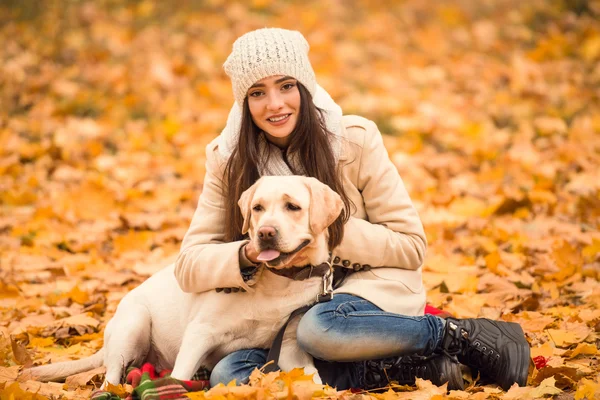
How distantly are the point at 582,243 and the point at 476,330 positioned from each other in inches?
76.0

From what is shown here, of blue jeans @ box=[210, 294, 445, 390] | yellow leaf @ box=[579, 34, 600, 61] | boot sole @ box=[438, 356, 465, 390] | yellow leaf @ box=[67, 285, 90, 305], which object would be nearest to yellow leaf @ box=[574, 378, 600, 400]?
boot sole @ box=[438, 356, 465, 390]

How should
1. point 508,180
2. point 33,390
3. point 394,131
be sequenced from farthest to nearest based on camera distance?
point 394,131, point 508,180, point 33,390

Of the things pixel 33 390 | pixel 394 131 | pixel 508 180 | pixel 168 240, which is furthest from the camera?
pixel 394 131

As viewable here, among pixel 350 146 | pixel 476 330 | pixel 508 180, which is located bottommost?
pixel 476 330

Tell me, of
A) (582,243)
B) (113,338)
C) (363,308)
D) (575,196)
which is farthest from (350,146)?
(575,196)

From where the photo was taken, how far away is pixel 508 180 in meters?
6.51

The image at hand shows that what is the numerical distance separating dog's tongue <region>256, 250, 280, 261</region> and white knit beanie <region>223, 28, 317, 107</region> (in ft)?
2.73

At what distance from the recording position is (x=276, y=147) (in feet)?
11.5

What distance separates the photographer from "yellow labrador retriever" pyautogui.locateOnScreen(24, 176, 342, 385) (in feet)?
9.78

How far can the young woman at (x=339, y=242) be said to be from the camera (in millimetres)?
3068

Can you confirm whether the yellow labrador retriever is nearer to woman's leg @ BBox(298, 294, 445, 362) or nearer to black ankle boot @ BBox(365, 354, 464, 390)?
woman's leg @ BBox(298, 294, 445, 362)

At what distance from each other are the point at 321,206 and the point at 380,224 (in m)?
0.57

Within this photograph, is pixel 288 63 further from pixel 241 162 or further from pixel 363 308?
pixel 363 308

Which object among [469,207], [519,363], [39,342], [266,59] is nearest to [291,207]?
[266,59]
